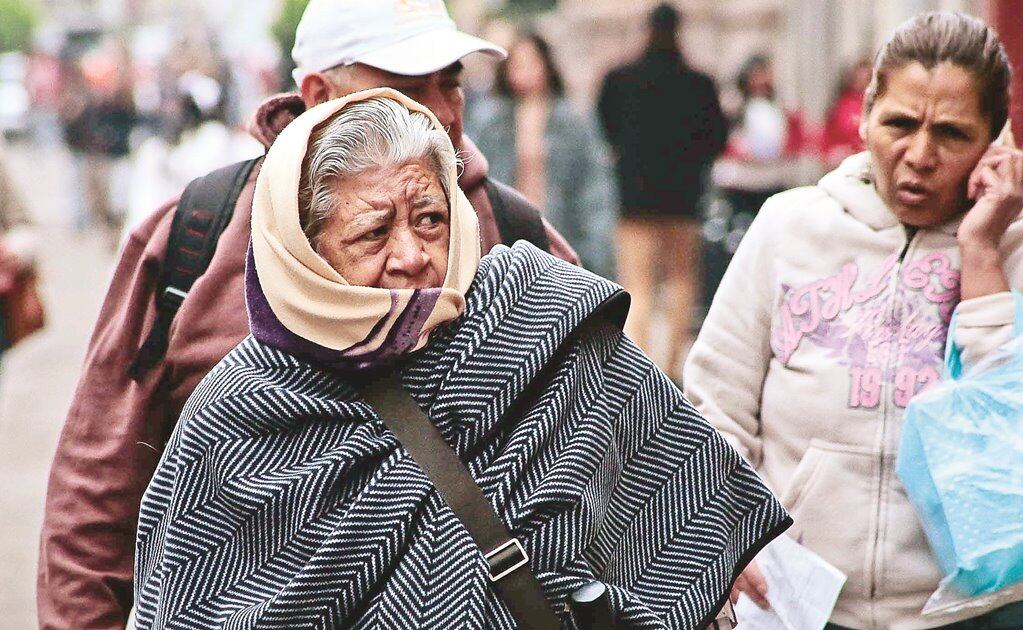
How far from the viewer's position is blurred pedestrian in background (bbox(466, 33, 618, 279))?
8.94 m

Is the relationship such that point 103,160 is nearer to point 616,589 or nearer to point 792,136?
point 792,136

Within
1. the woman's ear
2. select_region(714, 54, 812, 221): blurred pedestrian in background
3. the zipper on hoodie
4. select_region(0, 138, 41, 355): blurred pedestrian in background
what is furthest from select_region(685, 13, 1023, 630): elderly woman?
select_region(714, 54, 812, 221): blurred pedestrian in background

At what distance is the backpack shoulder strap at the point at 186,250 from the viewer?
334 centimetres

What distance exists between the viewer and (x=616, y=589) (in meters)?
2.56

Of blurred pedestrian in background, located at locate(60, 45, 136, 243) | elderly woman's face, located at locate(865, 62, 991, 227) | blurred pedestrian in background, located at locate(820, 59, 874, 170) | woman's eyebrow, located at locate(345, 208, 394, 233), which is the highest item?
woman's eyebrow, located at locate(345, 208, 394, 233)

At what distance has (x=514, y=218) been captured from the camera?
3.51 meters

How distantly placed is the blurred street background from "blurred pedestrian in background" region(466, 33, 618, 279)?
388 mm

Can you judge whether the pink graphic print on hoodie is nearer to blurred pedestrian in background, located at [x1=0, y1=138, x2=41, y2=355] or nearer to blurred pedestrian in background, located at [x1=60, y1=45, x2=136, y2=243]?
blurred pedestrian in background, located at [x1=0, y1=138, x2=41, y2=355]

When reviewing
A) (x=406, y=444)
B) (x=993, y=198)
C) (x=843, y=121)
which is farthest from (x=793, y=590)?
(x=843, y=121)

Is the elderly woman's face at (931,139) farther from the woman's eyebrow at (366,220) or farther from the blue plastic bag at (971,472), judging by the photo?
the woman's eyebrow at (366,220)

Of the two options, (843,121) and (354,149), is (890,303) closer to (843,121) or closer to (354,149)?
(354,149)

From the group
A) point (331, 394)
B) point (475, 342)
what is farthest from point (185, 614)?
point (475, 342)

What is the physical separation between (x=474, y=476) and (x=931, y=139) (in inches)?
51.6

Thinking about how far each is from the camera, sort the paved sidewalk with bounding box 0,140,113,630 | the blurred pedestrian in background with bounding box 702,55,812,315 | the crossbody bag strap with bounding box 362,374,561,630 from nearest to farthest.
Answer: the crossbody bag strap with bounding box 362,374,561,630 < the paved sidewalk with bounding box 0,140,113,630 < the blurred pedestrian in background with bounding box 702,55,812,315
